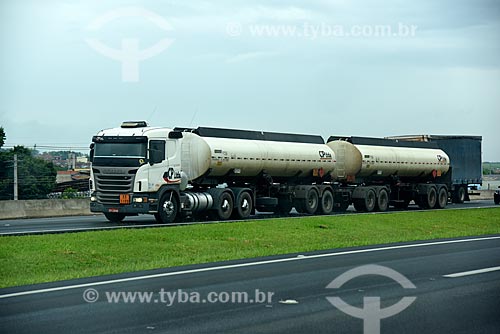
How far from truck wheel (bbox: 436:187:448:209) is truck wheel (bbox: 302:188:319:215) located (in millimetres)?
10828

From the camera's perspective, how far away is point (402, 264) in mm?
15328

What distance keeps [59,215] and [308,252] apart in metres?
20.6

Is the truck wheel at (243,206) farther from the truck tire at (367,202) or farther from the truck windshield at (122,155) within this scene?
the truck tire at (367,202)

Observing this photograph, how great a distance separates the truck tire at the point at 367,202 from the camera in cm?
3997

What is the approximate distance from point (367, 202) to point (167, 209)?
13.9 m

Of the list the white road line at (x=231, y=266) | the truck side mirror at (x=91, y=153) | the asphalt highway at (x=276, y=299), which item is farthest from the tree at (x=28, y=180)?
the asphalt highway at (x=276, y=299)

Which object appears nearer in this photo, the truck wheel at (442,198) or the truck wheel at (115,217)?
the truck wheel at (115,217)

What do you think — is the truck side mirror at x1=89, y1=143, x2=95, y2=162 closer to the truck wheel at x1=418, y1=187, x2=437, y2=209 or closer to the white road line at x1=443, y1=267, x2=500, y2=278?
the white road line at x1=443, y1=267, x2=500, y2=278

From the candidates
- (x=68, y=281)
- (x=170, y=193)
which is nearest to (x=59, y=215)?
(x=170, y=193)

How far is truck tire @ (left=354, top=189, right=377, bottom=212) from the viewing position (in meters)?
40.0

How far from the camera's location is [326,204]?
125 feet

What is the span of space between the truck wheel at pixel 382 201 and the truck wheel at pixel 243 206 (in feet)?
32.9

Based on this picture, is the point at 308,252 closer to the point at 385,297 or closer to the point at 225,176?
the point at 385,297

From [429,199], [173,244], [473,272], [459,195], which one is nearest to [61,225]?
[173,244]
